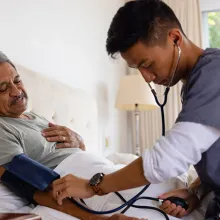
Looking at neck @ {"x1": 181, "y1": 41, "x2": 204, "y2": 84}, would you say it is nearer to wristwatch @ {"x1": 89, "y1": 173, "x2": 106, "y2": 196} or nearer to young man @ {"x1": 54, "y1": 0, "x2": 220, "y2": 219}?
young man @ {"x1": 54, "y1": 0, "x2": 220, "y2": 219}

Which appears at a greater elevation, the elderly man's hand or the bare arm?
the elderly man's hand

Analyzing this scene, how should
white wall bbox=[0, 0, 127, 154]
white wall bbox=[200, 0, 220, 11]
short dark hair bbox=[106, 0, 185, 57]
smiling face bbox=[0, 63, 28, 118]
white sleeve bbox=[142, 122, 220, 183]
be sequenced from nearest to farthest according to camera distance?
white sleeve bbox=[142, 122, 220, 183] < short dark hair bbox=[106, 0, 185, 57] < smiling face bbox=[0, 63, 28, 118] < white wall bbox=[0, 0, 127, 154] < white wall bbox=[200, 0, 220, 11]

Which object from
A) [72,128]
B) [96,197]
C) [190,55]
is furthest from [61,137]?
[190,55]

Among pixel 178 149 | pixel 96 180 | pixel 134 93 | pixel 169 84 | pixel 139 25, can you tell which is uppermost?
pixel 139 25

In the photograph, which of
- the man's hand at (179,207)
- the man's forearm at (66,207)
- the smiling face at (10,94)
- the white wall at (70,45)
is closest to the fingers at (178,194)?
the man's hand at (179,207)

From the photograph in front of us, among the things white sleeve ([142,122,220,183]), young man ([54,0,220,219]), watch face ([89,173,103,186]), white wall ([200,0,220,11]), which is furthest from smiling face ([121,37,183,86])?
white wall ([200,0,220,11])

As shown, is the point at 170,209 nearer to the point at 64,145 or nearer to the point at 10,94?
the point at 64,145

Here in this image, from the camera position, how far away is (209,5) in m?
3.51

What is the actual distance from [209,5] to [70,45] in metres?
1.79

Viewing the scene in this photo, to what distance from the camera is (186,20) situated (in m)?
3.42

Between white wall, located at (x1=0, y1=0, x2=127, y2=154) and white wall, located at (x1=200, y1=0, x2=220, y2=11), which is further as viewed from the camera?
white wall, located at (x1=200, y1=0, x2=220, y2=11)

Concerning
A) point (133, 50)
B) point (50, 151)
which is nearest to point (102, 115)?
point (50, 151)

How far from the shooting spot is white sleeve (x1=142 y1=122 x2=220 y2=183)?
82 centimetres

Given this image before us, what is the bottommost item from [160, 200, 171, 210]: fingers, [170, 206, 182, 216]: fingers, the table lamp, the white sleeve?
the table lamp
